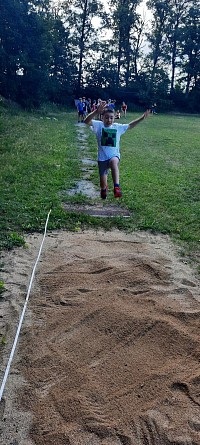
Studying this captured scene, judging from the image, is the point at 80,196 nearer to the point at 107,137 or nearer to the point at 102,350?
the point at 107,137

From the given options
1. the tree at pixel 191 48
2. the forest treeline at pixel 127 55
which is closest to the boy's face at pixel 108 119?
the forest treeline at pixel 127 55

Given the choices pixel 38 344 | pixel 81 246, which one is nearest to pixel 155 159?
pixel 81 246

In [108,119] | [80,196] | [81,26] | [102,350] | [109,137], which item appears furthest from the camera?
[81,26]

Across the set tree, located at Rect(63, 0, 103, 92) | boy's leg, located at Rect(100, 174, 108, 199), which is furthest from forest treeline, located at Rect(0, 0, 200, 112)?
boy's leg, located at Rect(100, 174, 108, 199)

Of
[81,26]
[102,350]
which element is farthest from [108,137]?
[81,26]

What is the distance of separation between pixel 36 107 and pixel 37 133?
1596 cm

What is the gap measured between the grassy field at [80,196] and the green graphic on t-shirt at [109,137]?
158 cm

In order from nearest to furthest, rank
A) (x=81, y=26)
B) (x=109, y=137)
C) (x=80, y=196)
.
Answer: (x=109, y=137), (x=80, y=196), (x=81, y=26)

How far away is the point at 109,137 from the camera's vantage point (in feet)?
19.5

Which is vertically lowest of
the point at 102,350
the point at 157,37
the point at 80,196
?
the point at 102,350

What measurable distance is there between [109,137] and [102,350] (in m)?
3.21

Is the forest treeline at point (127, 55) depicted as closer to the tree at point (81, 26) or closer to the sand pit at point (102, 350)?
the tree at point (81, 26)

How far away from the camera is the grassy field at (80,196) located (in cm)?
702

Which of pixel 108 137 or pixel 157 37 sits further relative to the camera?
pixel 157 37
